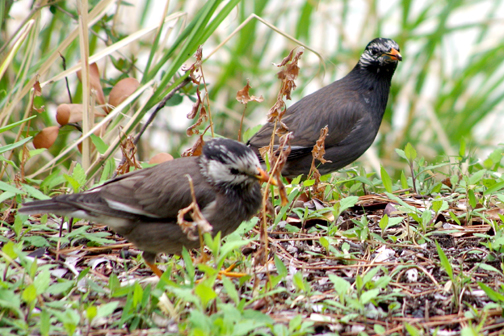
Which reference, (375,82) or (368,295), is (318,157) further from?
(375,82)

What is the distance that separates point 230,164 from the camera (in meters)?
3.38

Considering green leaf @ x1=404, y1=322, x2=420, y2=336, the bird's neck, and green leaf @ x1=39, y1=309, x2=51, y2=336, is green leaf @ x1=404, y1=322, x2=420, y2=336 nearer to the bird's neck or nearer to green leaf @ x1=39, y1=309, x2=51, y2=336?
green leaf @ x1=39, y1=309, x2=51, y2=336

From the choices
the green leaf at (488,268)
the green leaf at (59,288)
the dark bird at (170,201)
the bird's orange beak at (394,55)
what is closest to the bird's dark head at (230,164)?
the dark bird at (170,201)

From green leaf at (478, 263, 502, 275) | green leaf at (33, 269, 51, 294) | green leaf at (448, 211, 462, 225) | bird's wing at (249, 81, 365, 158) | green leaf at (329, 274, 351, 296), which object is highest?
bird's wing at (249, 81, 365, 158)

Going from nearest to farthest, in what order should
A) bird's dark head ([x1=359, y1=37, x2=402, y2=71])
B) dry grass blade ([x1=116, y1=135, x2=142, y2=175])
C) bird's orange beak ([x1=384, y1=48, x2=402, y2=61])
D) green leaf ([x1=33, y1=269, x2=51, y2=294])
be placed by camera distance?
green leaf ([x1=33, y1=269, x2=51, y2=294]) < dry grass blade ([x1=116, y1=135, x2=142, y2=175]) < bird's orange beak ([x1=384, y1=48, x2=402, y2=61]) < bird's dark head ([x1=359, y1=37, x2=402, y2=71])

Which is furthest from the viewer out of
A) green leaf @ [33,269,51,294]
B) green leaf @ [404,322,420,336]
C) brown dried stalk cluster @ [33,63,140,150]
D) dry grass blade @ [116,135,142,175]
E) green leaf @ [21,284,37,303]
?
brown dried stalk cluster @ [33,63,140,150]

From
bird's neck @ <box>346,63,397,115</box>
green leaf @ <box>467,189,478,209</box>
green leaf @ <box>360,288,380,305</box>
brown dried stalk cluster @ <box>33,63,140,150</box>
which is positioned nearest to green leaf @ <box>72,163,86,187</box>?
brown dried stalk cluster @ <box>33,63,140,150</box>

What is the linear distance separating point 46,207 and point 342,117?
2910 millimetres

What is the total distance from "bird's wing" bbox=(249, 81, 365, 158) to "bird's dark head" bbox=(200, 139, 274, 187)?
5.27ft

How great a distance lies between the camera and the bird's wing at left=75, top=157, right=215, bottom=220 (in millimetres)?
3365

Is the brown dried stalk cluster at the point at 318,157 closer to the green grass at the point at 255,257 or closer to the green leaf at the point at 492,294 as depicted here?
the green grass at the point at 255,257

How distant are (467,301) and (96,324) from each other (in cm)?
180

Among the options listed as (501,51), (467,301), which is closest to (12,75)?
(467,301)

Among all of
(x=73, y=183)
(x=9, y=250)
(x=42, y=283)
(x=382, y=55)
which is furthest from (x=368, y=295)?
(x=382, y=55)
